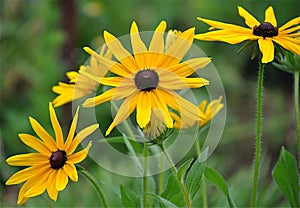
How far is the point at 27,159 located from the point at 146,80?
18 cm

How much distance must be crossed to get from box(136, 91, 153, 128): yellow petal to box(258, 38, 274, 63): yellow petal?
15 cm

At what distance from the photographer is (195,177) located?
2.49 ft

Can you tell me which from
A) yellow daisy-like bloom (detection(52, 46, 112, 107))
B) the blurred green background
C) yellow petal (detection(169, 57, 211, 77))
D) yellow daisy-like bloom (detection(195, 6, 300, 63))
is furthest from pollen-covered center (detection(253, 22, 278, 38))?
the blurred green background

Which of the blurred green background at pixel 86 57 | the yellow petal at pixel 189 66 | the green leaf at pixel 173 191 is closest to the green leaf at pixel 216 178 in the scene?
the green leaf at pixel 173 191

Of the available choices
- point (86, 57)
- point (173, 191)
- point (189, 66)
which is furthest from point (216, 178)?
point (86, 57)

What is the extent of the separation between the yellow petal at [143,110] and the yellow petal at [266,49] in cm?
15

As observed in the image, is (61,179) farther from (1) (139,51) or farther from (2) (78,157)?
(1) (139,51)

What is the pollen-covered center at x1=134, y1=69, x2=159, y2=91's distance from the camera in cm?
73

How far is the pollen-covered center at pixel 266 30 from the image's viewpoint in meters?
0.78

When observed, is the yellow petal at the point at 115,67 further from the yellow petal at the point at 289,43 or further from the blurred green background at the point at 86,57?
the blurred green background at the point at 86,57

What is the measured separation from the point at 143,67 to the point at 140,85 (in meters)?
0.04

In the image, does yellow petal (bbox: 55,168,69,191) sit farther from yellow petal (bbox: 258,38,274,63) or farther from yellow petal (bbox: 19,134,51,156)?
yellow petal (bbox: 258,38,274,63)

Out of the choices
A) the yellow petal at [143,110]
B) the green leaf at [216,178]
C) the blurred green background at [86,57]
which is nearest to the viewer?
the yellow petal at [143,110]

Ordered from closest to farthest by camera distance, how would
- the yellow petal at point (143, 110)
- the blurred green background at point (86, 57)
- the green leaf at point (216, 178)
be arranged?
the yellow petal at point (143, 110)
the green leaf at point (216, 178)
the blurred green background at point (86, 57)
